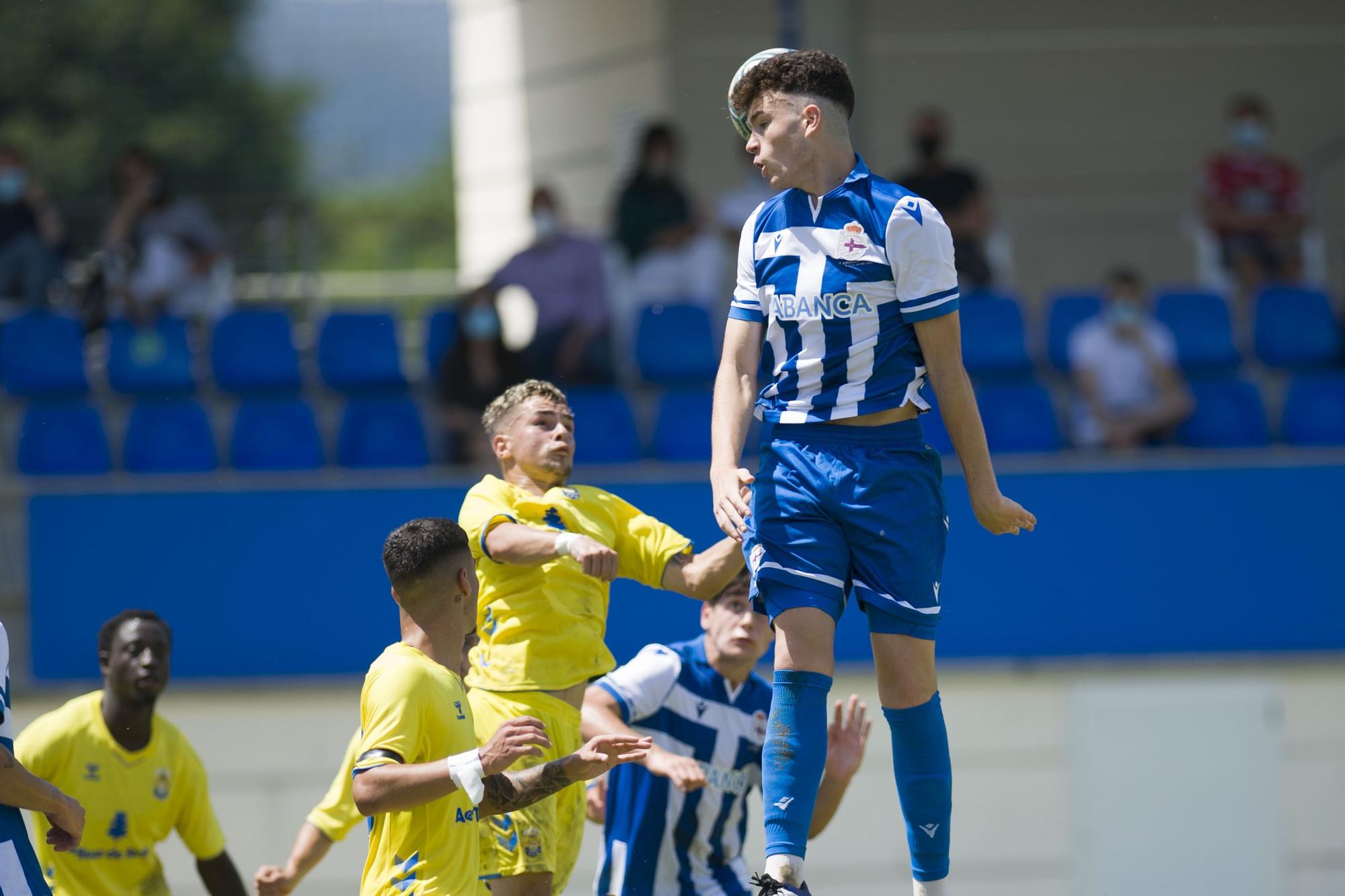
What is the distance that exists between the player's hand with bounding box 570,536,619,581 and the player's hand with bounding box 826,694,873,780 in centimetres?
114

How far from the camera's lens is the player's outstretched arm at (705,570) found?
448 cm

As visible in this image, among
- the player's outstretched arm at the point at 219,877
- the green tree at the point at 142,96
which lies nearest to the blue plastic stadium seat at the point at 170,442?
the player's outstretched arm at the point at 219,877

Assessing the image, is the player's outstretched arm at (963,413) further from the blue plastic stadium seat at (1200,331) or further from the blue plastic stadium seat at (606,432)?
the blue plastic stadium seat at (1200,331)

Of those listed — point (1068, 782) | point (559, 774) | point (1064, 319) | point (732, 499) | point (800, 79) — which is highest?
point (800, 79)

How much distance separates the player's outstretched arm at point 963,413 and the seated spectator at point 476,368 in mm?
7015

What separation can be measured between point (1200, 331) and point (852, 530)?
9159 mm

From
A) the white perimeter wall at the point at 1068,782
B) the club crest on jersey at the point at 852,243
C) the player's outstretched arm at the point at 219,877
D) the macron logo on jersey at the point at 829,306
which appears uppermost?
the club crest on jersey at the point at 852,243

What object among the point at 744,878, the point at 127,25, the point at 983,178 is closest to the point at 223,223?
the point at 983,178

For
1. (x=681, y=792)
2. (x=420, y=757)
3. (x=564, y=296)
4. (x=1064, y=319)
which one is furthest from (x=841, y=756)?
(x=1064, y=319)

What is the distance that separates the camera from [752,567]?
12.8 ft

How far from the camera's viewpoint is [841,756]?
480 centimetres

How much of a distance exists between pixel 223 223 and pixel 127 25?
1708 cm

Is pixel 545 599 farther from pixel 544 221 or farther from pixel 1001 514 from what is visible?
pixel 544 221

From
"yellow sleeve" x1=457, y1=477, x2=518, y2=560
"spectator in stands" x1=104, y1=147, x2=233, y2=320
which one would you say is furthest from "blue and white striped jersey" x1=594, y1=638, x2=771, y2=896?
"spectator in stands" x1=104, y1=147, x2=233, y2=320
